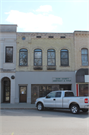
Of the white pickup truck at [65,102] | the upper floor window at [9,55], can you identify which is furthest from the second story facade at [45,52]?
the white pickup truck at [65,102]

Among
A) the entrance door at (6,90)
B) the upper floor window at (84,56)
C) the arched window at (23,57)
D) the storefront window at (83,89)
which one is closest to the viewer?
the storefront window at (83,89)

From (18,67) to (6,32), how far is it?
4526 mm

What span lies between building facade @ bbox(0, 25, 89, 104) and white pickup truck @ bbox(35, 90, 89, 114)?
5.55 m

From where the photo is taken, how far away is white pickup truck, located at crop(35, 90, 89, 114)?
12.1m

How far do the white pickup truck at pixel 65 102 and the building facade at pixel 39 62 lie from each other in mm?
5548

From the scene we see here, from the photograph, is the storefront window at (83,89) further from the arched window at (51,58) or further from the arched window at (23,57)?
the arched window at (23,57)

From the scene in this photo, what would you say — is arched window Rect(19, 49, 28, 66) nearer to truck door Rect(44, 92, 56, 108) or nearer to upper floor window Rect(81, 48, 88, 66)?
upper floor window Rect(81, 48, 88, 66)

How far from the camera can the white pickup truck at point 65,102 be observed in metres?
12.1

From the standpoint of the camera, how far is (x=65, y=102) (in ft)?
42.3

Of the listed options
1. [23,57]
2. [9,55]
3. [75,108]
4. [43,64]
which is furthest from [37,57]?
[75,108]

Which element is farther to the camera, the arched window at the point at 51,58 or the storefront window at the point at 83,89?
the arched window at the point at 51,58

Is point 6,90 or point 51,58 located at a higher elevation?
point 51,58

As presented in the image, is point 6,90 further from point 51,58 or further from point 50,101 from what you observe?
point 50,101

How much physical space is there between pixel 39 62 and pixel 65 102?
8.11 m
